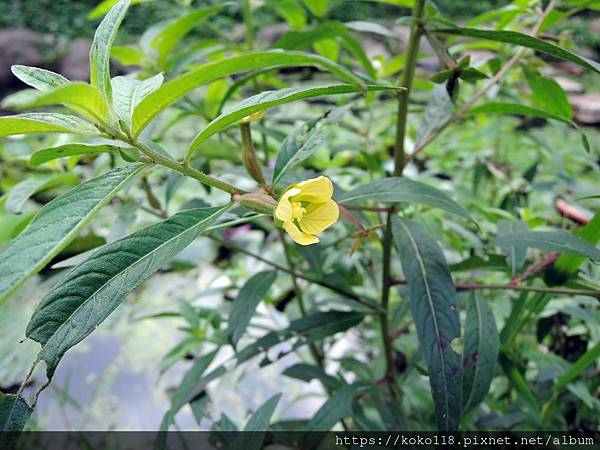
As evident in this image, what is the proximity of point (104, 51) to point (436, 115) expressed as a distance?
43cm

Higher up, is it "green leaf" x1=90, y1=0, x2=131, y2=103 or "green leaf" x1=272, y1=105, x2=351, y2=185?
"green leaf" x1=90, y1=0, x2=131, y2=103

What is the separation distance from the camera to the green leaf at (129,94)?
345 millimetres

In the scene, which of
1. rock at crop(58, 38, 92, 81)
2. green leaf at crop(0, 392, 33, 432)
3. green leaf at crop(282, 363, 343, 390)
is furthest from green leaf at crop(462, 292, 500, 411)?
rock at crop(58, 38, 92, 81)

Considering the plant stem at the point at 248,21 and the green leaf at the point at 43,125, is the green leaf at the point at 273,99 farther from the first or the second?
the plant stem at the point at 248,21

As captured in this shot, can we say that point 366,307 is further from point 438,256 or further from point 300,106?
point 300,106

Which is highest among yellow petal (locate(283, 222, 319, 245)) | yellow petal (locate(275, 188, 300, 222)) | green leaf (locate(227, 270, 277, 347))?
yellow petal (locate(275, 188, 300, 222))

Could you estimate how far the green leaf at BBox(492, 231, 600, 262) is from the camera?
454 mm

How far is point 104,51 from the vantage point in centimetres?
34

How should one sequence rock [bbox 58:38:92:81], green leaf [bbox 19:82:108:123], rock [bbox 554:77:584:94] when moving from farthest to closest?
rock [bbox 58:38:92:81]
rock [bbox 554:77:584:94]
green leaf [bbox 19:82:108:123]

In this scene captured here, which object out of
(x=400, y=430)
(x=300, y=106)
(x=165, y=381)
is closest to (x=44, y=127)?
(x=400, y=430)

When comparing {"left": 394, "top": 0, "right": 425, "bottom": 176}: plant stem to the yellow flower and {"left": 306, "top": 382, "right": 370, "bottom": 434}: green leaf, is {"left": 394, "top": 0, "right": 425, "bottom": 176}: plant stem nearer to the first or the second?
the yellow flower

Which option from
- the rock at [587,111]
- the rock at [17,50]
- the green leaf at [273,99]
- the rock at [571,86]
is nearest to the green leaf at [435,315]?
the green leaf at [273,99]

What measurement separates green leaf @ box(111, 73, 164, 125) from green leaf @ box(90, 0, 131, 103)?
0.5 inches

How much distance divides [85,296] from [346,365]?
1.81ft
